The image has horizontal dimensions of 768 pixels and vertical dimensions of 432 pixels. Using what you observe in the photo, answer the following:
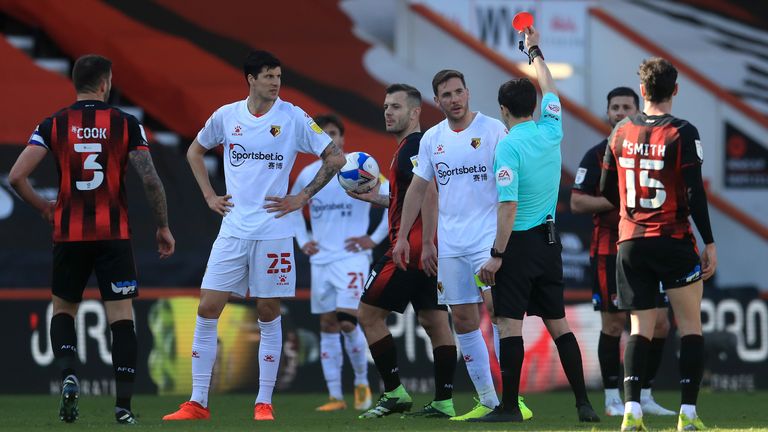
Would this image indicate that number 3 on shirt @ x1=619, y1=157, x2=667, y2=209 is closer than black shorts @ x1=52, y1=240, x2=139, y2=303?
Yes

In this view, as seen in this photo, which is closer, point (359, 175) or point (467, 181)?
point (467, 181)

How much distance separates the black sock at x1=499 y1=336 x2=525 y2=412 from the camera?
26.8 ft

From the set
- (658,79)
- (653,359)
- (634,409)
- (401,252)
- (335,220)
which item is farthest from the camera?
(335,220)

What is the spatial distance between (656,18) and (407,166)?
40.5 feet

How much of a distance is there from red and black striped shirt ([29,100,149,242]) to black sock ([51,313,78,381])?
0.51 meters

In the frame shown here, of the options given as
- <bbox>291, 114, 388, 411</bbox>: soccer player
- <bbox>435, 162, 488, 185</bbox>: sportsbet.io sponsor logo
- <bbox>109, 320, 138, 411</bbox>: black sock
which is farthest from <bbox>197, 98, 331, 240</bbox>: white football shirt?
<bbox>291, 114, 388, 411</bbox>: soccer player

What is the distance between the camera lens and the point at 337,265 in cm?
1158

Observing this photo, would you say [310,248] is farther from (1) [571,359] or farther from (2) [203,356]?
(1) [571,359]

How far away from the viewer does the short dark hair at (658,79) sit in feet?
24.4

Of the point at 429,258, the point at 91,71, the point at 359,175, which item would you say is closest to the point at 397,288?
the point at 429,258

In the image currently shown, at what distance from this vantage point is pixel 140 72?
1738 centimetres

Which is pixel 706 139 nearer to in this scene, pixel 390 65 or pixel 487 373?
pixel 390 65

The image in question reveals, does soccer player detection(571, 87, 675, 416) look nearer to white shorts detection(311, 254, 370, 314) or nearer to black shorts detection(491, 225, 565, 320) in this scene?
black shorts detection(491, 225, 565, 320)

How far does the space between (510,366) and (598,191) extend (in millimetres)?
2318
